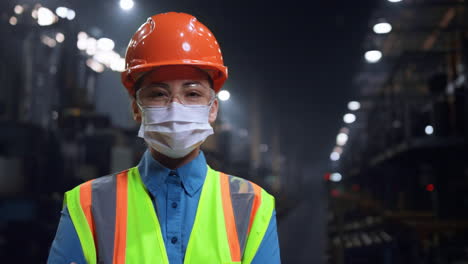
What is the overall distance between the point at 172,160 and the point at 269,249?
61cm

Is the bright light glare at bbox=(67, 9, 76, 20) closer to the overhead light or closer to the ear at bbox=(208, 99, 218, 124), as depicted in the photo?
the overhead light

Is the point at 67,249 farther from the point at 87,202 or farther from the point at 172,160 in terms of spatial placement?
the point at 172,160

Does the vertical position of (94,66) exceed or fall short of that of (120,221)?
it exceeds it

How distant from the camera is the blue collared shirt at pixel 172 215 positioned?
6.05 ft

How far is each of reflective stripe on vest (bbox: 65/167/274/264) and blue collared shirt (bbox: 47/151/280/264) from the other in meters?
0.03

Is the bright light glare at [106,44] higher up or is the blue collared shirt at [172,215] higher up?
the bright light glare at [106,44]

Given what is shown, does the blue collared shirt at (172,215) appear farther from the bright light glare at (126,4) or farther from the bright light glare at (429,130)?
the bright light glare at (429,130)

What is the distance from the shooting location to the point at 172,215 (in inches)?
75.5

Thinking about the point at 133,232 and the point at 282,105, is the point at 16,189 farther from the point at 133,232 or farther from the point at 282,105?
the point at 282,105

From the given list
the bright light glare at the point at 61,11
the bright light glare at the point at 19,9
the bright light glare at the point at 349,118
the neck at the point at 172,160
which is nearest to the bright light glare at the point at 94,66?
the bright light glare at the point at 19,9

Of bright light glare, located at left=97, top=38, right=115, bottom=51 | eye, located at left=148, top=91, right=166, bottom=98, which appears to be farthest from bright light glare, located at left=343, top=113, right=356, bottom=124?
eye, located at left=148, top=91, right=166, bottom=98

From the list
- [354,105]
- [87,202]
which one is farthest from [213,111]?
[354,105]

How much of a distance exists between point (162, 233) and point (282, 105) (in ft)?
43.9

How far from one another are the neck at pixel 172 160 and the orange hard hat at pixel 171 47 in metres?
0.33
